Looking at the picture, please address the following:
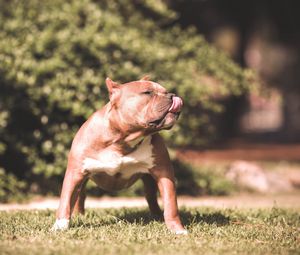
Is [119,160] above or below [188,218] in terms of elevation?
above

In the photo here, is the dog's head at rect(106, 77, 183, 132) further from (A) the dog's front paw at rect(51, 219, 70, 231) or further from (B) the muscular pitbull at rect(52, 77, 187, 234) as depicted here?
(A) the dog's front paw at rect(51, 219, 70, 231)

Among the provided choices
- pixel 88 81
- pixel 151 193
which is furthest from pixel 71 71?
pixel 151 193

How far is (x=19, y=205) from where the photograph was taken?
888cm

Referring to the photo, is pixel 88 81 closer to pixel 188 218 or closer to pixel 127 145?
pixel 188 218

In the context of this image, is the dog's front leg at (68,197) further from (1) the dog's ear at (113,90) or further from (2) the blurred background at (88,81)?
(2) the blurred background at (88,81)

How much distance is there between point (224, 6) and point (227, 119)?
201 inches

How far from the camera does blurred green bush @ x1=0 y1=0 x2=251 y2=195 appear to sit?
9.53 meters

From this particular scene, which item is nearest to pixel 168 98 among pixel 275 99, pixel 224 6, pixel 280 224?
pixel 280 224

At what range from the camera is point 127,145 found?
223 inches

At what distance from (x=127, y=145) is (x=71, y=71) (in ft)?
14.4

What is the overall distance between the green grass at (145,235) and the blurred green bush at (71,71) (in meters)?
2.87

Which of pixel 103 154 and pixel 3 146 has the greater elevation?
pixel 103 154

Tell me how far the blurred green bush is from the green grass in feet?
9.40

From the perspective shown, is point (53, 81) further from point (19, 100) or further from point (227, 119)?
point (227, 119)
